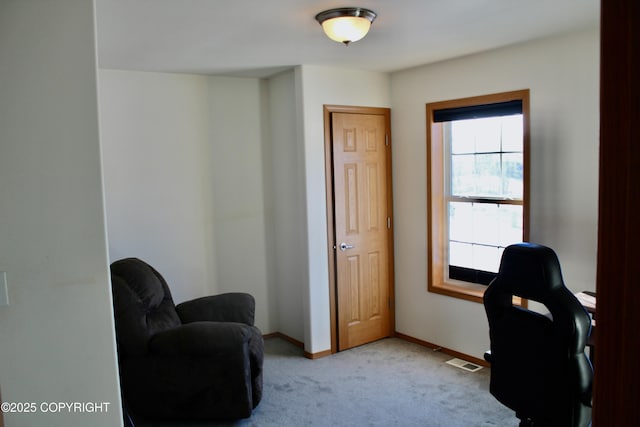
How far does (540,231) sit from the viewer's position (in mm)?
3510

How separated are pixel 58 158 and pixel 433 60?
10.1 feet

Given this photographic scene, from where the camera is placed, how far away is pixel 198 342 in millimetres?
3070

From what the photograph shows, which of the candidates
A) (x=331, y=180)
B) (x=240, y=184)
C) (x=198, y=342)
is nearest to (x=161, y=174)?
(x=240, y=184)

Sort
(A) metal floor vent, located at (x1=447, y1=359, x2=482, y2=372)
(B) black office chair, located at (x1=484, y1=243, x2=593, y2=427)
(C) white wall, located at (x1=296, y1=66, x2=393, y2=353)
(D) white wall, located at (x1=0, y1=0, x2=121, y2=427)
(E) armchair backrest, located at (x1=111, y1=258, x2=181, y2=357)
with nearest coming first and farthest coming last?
(D) white wall, located at (x1=0, y1=0, x2=121, y2=427) < (B) black office chair, located at (x1=484, y1=243, x2=593, y2=427) < (E) armchair backrest, located at (x1=111, y1=258, x2=181, y2=357) < (A) metal floor vent, located at (x1=447, y1=359, x2=482, y2=372) < (C) white wall, located at (x1=296, y1=66, x2=393, y2=353)

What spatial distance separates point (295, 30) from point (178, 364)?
2.16 metres

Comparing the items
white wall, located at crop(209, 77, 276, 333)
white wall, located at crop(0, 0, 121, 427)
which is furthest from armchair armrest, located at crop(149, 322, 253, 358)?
white wall, located at crop(209, 77, 276, 333)

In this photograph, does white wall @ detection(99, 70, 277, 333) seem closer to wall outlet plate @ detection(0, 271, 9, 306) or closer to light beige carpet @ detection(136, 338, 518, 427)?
light beige carpet @ detection(136, 338, 518, 427)

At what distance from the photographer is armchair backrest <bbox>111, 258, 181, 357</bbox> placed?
9.86 feet

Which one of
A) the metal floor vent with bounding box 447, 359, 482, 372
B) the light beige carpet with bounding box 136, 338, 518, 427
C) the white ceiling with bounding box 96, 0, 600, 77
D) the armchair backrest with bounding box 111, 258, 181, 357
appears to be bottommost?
A: the light beige carpet with bounding box 136, 338, 518, 427

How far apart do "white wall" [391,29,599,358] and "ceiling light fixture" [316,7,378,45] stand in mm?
1403

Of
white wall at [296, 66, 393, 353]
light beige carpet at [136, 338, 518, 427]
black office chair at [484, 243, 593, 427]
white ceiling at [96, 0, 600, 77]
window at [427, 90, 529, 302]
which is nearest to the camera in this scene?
black office chair at [484, 243, 593, 427]

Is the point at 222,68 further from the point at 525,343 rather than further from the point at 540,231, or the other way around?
the point at 525,343

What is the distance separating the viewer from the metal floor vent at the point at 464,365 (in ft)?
12.9

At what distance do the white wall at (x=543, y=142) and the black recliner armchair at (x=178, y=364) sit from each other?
1879 mm
